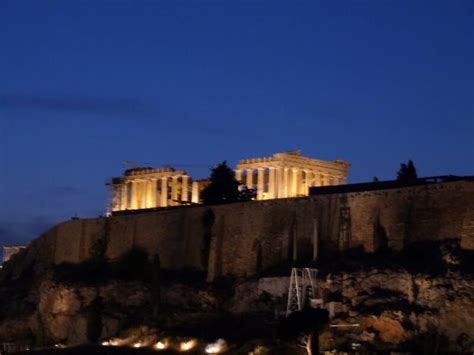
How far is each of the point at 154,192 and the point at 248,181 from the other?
8236 millimetres

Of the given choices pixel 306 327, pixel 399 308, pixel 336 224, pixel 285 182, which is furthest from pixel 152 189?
pixel 306 327

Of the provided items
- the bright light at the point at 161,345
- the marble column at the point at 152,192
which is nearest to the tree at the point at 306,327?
the bright light at the point at 161,345

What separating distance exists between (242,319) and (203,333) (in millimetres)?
2122

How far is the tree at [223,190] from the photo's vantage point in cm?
7850

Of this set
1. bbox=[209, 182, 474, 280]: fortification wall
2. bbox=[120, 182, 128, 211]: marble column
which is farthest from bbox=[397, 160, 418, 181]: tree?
bbox=[120, 182, 128, 211]: marble column

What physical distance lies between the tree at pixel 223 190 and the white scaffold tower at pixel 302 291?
19301 mm

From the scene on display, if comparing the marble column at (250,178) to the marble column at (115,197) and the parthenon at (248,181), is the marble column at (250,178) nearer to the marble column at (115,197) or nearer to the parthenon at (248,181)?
the parthenon at (248,181)

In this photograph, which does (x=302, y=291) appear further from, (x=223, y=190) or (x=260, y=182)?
(x=260, y=182)

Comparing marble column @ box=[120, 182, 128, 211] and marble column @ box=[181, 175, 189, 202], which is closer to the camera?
marble column @ box=[181, 175, 189, 202]

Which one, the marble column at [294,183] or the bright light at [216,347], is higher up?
the marble column at [294,183]

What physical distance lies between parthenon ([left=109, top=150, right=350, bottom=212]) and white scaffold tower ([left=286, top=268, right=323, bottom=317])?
21.2 metres

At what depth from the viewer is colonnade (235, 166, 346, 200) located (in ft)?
A: 265

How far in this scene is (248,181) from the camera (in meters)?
83.6

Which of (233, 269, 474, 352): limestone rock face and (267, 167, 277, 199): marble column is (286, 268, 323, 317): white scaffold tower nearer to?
(233, 269, 474, 352): limestone rock face
